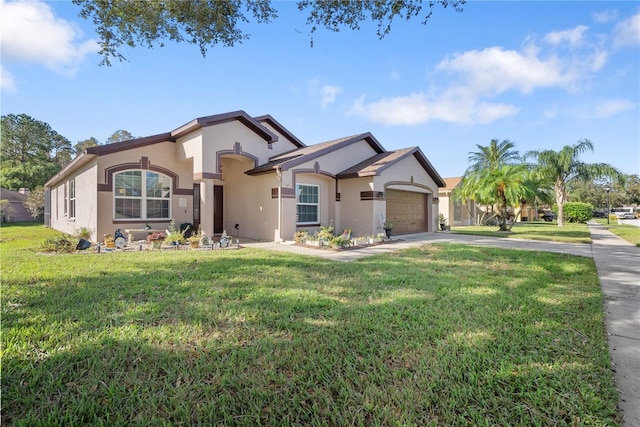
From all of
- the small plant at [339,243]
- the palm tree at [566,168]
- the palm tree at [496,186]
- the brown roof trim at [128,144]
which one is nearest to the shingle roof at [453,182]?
the palm tree at [496,186]

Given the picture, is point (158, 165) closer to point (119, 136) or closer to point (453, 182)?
point (453, 182)

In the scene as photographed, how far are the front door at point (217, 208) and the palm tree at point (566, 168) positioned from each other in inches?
1054

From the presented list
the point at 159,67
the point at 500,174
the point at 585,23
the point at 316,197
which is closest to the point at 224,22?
the point at 159,67

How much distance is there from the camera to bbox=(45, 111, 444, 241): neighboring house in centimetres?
1262

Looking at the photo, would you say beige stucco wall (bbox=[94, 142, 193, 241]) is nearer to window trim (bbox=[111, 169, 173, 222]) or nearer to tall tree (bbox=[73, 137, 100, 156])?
window trim (bbox=[111, 169, 173, 222])

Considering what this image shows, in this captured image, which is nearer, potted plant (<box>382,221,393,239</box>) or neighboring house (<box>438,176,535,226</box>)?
potted plant (<box>382,221,393,239</box>)

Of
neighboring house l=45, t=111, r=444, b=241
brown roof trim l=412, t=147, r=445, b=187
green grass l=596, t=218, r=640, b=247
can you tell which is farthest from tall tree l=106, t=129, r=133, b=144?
green grass l=596, t=218, r=640, b=247

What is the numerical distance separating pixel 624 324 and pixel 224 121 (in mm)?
13377

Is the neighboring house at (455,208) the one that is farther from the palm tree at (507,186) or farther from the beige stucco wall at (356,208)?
the beige stucco wall at (356,208)

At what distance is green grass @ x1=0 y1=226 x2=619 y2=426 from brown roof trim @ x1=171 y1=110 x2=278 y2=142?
7.84 meters

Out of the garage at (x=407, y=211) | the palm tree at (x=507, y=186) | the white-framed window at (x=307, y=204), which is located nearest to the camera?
the white-framed window at (x=307, y=204)

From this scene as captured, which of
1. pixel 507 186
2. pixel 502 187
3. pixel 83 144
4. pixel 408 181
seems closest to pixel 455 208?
pixel 502 187

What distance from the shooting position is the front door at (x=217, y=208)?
653 inches

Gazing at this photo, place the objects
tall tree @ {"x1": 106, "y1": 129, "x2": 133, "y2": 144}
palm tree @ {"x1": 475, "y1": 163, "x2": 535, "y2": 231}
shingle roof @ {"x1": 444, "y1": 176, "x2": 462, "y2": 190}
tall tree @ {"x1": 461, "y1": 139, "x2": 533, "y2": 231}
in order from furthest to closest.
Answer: tall tree @ {"x1": 106, "y1": 129, "x2": 133, "y2": 144}, shingle roof @ {"x1": 444, "y1": 176, "x2": 462, "y2": 190}, tall tree @ {"x1": 461, "y1": 139, "x2": 533, "y2": 231}, palm tree @ {"x1": 475, "y1": 163, "x2": 535, "y2": 231}
